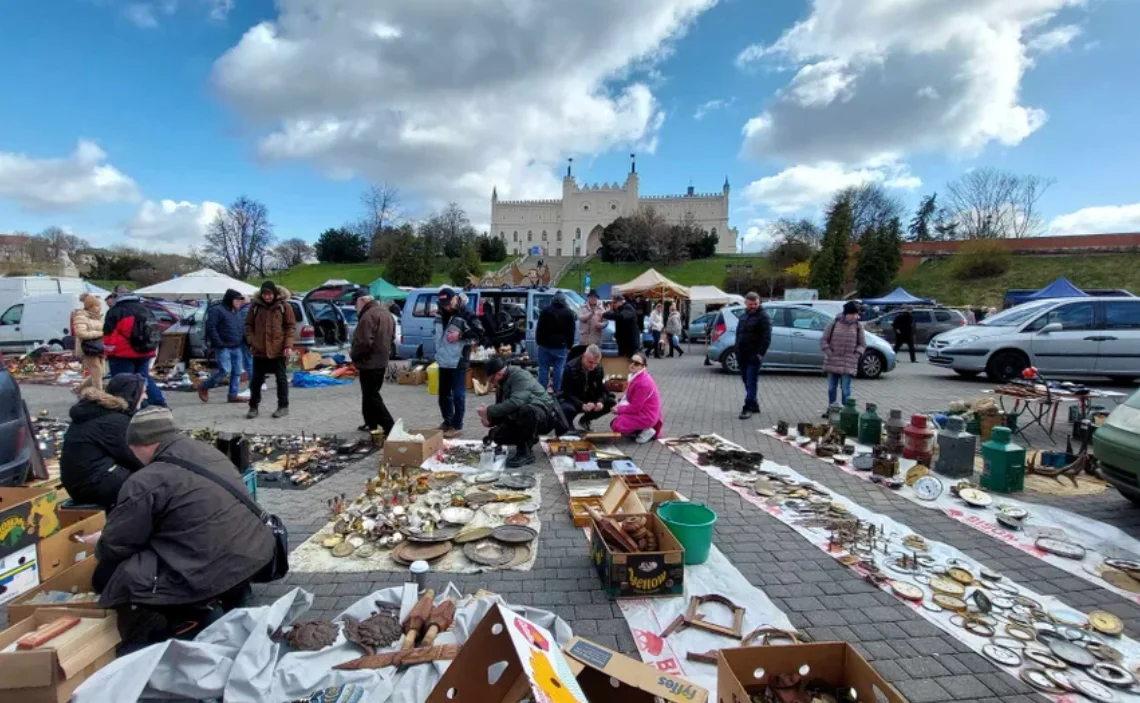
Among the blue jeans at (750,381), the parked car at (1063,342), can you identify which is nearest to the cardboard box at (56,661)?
the blue jeans at (750,381)

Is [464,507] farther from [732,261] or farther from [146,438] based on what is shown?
[732,261]

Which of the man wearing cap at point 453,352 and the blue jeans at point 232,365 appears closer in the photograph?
the man wearing cap at point 453,352

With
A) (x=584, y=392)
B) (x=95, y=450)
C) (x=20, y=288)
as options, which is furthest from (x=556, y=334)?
(x=20, y=288)

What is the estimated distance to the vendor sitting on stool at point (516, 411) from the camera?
5734 millimetres

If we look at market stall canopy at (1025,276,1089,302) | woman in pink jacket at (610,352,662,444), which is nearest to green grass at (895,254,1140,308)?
market stall canopy at (1025,276,1089,302)

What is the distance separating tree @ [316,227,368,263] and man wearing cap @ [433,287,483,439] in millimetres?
64115

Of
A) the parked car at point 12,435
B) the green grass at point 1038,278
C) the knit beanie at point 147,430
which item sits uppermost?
the green grass at point 1038,278

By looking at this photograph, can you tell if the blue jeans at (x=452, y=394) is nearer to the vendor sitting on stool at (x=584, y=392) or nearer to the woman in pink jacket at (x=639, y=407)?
the vendor sitting on stool at (x=584, y=392)

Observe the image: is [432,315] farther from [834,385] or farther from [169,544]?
[169,544]

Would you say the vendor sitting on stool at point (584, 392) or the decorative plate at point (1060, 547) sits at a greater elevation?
the vendor sitting on stool at point (584, 392)

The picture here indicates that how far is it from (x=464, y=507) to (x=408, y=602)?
1.57 meters

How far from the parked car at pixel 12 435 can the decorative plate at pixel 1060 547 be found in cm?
775

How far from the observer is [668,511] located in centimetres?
395

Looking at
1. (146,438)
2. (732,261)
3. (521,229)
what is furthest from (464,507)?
(521,229)
